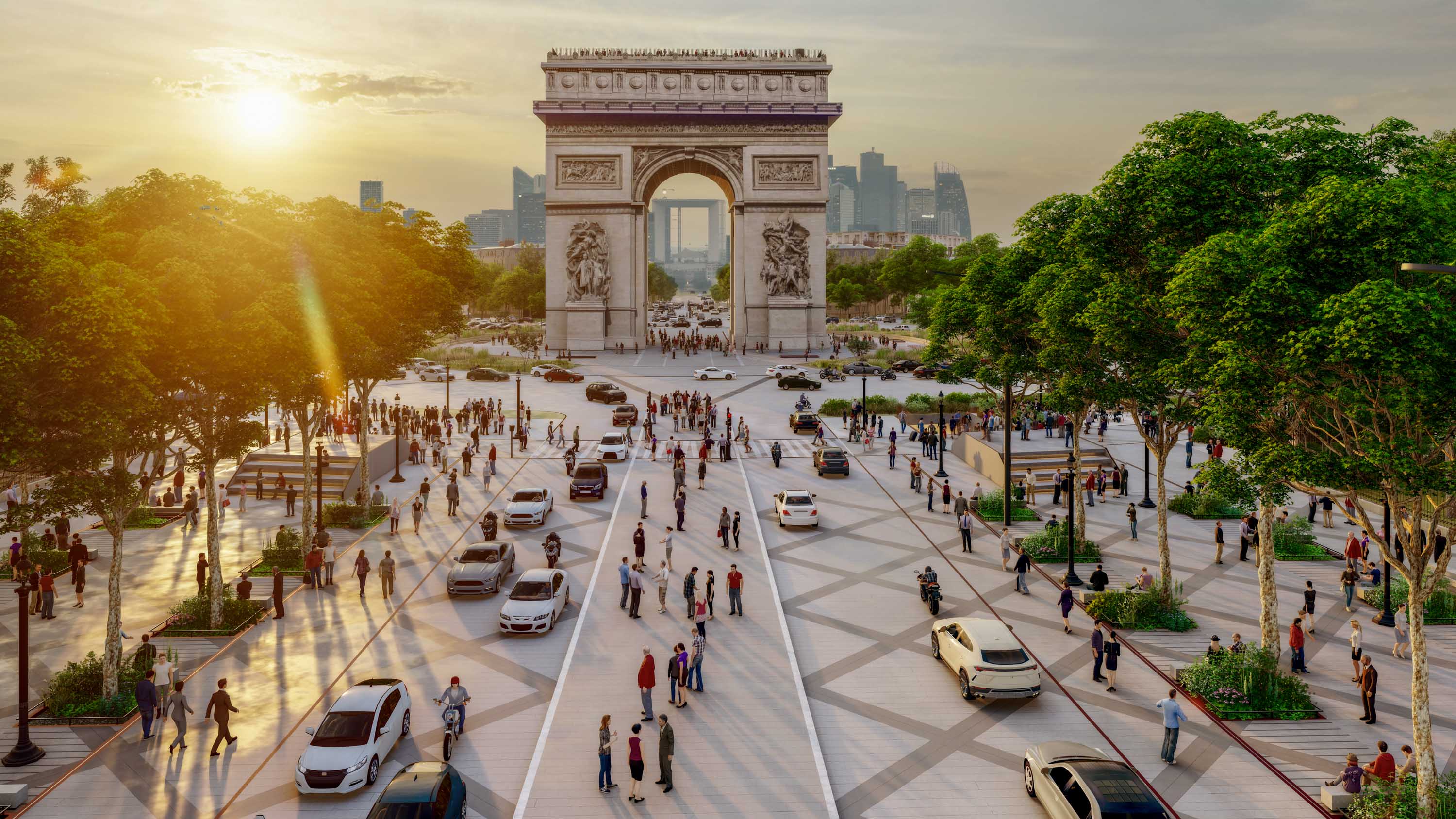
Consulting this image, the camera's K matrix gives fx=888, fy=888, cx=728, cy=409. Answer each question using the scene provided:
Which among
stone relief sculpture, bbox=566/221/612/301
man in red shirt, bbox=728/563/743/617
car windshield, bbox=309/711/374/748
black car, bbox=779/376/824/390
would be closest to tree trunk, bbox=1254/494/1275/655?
man in red shirt, bbox=728/563/743/617

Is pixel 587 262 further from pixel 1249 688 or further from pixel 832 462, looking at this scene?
pixel 1249 688

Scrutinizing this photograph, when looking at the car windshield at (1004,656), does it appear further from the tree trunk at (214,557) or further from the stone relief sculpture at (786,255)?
the stone relief sculpture at (786,255)

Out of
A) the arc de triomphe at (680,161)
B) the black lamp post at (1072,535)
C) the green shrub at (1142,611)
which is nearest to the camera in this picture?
the green shrub at (1142,611)

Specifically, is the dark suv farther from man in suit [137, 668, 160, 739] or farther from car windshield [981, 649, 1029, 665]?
car windshield [981, 649, 1029, 665]

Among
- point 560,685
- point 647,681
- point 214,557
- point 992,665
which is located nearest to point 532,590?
point 560,685

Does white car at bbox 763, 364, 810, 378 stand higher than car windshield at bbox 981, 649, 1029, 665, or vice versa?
white car at bbox 763, 364, 810, 378

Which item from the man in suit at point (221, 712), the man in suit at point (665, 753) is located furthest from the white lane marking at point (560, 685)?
the man in suit at point (221, 712)
